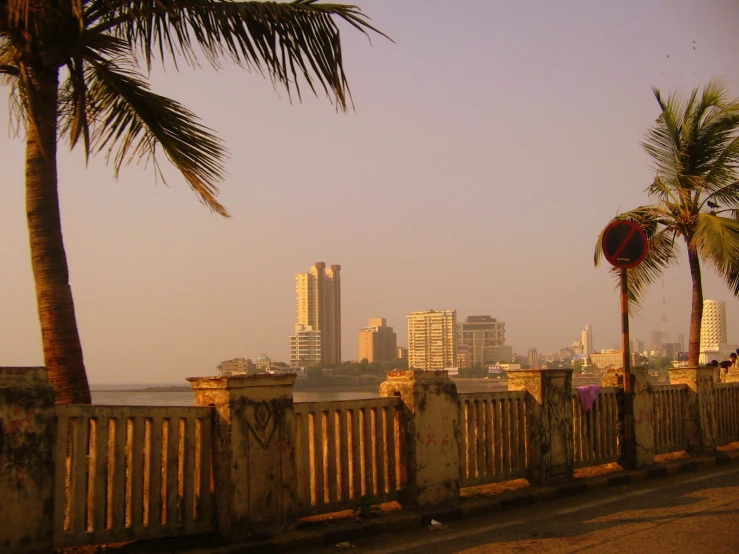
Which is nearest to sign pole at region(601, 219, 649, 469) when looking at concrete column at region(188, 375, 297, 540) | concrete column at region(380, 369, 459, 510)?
concrete column at region(380, 369, 459, 510)

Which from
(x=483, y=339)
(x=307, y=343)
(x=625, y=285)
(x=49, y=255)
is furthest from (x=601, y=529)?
(x=483, y=339)

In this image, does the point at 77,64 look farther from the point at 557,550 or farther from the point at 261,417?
the point at 557,550

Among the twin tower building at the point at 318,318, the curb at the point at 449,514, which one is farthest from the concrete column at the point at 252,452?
the twin tower building at the point at 318,318

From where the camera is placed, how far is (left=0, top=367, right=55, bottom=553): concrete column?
4809mm

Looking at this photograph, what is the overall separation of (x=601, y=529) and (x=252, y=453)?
9.87 ft

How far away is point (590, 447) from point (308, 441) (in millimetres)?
4444

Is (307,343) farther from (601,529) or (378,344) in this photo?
(601,529)

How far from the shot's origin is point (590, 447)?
9672 millimetres

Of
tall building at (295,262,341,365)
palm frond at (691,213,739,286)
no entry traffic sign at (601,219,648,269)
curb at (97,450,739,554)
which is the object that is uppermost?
tall building at (295,262,341,365)

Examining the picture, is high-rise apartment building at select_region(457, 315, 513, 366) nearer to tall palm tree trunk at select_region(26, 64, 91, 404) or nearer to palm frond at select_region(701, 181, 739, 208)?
palm frond at select_region(701, 181, 739, 208)

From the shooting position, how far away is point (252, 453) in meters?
6.01

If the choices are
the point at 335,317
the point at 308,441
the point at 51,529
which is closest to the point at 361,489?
the point at 308,441

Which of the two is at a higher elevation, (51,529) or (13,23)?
(13,23)

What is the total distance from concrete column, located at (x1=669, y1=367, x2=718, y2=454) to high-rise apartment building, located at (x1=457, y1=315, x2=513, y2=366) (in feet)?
186
